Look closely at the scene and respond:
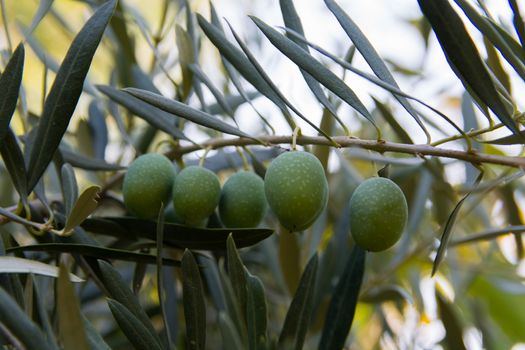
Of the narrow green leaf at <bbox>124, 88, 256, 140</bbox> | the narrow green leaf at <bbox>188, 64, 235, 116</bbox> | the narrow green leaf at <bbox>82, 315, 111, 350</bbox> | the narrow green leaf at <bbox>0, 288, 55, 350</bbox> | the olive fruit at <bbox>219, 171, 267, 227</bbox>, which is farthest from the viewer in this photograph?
the narrow green leaf at <bbox>188, 64, 235, 116</bbox>

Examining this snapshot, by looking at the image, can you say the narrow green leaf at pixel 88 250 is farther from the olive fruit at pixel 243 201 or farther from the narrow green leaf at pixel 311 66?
the narrow green leaf at pixel 311 66

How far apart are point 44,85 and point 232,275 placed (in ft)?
1.47

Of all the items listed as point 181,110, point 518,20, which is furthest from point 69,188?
point 518,20

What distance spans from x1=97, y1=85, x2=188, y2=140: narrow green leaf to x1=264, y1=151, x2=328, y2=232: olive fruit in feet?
0.93

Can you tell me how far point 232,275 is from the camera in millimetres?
837

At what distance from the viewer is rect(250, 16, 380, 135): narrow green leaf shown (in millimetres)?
862

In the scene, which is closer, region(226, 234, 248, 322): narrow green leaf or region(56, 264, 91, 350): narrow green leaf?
region(56, 264, 91, 350): narrow green leaf

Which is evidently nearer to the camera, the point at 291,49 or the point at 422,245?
the point at 291,49

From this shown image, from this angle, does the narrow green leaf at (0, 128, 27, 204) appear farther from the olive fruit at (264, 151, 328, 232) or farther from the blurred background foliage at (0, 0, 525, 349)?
the olive fruit at (264, 151, 328, 232)

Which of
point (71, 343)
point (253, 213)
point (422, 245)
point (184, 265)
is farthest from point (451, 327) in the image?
point (71, 343)

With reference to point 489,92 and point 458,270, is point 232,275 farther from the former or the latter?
point 458,270

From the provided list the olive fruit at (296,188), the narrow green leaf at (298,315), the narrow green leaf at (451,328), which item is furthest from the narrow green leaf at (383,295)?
the olive fruit at (296,188)

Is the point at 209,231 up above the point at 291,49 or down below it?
below

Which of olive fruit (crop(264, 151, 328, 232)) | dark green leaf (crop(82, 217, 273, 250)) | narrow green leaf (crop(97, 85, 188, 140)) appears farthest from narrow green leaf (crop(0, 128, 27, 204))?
olive fruit (crop(264, 151, 328, 232))
